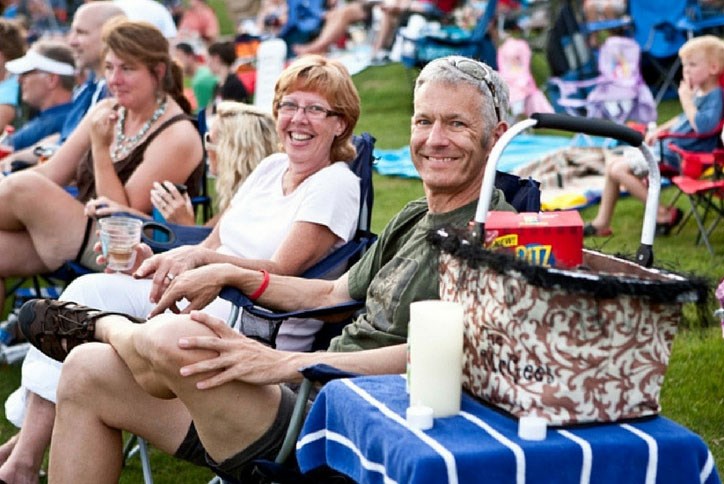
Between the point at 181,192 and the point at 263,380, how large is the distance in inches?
91.9

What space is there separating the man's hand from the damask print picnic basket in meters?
0.63

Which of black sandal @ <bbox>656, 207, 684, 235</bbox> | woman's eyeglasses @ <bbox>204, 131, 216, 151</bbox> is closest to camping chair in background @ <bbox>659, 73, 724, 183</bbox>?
black sandal @ <bbox>656, 207, 684, 235</bbox>

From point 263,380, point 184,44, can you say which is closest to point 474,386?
point 263,380

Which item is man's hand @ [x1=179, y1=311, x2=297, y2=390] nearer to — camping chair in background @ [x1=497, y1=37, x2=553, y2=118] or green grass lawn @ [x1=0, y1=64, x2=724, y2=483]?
green grass lawn @ [x1=0, y1=64, x2=724, y2=483]

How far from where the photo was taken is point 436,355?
2.38 meters

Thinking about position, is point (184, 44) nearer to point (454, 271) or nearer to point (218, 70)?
point (218, 70)

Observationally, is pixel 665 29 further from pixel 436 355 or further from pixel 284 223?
pixel 436 355

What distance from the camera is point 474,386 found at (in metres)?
2.50

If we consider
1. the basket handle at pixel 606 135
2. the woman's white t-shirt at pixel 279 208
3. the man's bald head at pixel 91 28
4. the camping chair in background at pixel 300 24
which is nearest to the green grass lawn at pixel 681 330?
the basket handle at pixel 606 135

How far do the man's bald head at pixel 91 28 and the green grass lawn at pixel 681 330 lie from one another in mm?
1861

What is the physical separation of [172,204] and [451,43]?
7982mm

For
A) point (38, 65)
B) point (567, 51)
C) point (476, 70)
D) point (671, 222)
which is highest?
point (567, 51)

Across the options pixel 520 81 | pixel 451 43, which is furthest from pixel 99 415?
pixel 451 43

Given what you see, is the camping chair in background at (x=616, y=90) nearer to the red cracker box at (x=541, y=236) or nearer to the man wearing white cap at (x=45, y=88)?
the man wearing white cap at (x=45, y=88)
